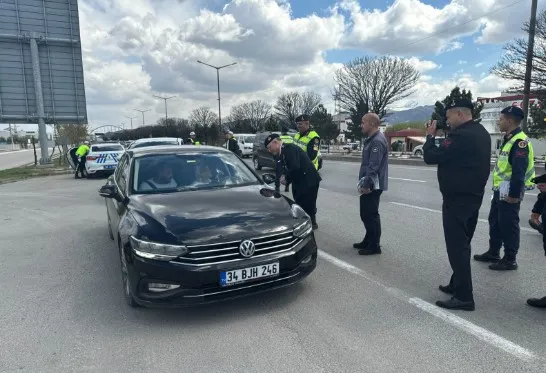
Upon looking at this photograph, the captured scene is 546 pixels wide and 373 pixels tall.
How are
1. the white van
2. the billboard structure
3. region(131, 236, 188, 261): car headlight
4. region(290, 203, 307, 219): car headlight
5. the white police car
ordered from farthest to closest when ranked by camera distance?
the white van < the billboard structure < the white police car < region(290, 203, 307, 219): car headlight < region(131, 236, 188, 261): car headlight

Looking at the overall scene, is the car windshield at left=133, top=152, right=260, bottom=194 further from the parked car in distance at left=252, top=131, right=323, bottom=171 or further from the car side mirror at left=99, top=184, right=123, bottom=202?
the parked car in distance at left=252, top=131, right=323, bottom=171

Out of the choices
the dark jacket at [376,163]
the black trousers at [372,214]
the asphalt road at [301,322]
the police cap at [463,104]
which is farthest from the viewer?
the black trousers at [372,214]

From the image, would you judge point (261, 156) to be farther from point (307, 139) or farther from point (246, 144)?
point (307, 139)

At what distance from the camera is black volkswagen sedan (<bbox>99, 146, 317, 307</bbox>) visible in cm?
323

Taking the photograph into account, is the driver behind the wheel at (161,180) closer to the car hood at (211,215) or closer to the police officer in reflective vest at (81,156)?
the car hood at (211,215)

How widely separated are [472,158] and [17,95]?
2457cm

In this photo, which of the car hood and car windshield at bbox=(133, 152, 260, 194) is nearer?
the car hood

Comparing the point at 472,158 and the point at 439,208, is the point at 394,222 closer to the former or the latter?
the point at 439,208

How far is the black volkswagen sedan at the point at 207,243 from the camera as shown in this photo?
323cm

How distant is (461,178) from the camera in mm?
3447

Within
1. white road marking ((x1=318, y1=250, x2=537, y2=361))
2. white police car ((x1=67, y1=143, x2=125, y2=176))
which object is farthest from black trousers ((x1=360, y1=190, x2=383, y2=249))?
white police car ((x1=67, y1=143, x2=125, y2=176))

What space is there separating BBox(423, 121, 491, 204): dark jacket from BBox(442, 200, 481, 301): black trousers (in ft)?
0.27

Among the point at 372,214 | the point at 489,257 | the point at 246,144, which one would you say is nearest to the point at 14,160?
the point at 246,144

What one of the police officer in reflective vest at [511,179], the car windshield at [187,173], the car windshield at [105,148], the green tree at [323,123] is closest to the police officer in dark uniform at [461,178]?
the police officer in reflective vest at [511,179]
